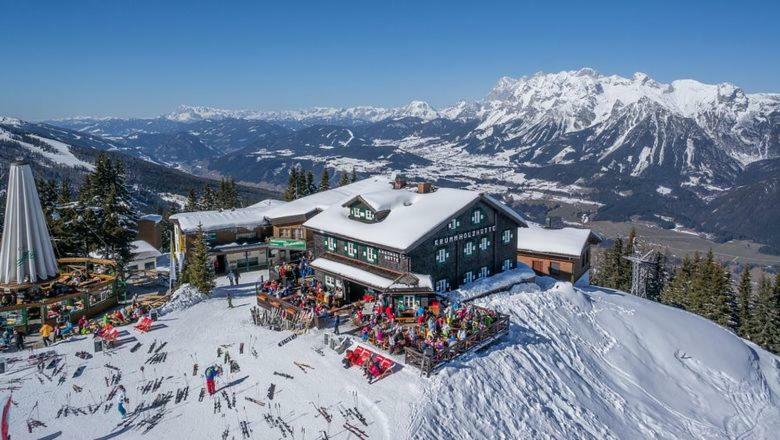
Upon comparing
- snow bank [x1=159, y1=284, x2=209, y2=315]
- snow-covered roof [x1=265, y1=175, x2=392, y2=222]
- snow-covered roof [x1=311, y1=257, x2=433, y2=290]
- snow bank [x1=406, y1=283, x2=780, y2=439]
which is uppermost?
snow-covered roof [x1=265, y1=175, x2=392, y2=222]

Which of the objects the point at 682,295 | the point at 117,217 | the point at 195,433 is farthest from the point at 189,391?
the point at 682,295

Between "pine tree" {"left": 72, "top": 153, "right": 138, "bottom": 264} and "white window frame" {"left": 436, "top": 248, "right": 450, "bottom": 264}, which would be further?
"pine tree" {"left": 72, "top": 153, "right": 138, "bottom": 264}

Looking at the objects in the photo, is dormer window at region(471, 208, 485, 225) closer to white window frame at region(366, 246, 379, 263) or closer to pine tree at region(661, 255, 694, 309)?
white window frame at region(366, 246, 379, 263)

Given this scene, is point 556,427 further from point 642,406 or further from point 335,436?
point 335,436

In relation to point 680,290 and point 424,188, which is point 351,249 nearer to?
point 424,188

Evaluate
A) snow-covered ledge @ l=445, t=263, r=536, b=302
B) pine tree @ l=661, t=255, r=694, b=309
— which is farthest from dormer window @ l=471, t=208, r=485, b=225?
pine tree @ l=661, t=255, r=694, b=309

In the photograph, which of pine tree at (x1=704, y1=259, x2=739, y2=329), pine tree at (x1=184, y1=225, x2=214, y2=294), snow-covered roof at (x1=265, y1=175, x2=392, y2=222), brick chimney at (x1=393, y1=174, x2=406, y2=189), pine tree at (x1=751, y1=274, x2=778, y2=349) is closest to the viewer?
pine tree at (x1=184, y1=225, x2=214, y2=294)
